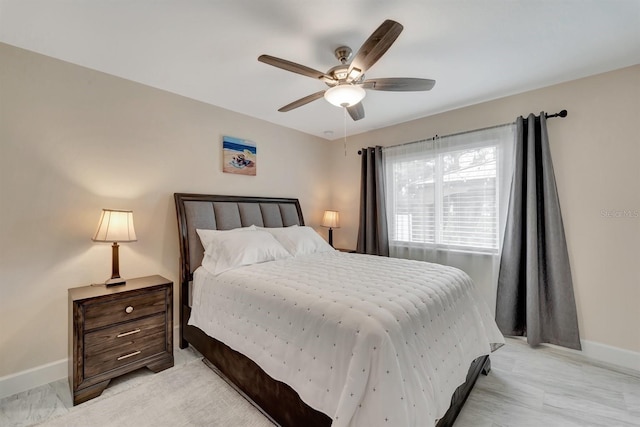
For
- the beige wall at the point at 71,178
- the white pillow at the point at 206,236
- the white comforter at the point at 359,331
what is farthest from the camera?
the white pillow at the point at 206,236

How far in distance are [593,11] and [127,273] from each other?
3965mm

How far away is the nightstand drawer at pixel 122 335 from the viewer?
6.19 ft

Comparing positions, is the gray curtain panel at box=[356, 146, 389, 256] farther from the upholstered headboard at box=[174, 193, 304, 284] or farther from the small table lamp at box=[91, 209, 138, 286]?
the small table lamp at box=[91, 209, 138, 286]

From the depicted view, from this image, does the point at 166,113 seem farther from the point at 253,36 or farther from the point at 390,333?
the point at 390,333

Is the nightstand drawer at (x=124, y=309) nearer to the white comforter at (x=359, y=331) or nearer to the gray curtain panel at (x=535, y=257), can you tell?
the white comforter at (x=359, y=331)

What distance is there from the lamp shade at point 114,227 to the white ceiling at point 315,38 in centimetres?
125

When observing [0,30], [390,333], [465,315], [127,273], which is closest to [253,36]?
[0,30]

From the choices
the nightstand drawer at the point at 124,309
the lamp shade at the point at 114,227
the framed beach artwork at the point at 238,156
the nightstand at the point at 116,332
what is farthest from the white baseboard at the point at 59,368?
the framed beach artwork at the point at 238,156

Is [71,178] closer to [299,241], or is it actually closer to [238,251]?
[238,251]

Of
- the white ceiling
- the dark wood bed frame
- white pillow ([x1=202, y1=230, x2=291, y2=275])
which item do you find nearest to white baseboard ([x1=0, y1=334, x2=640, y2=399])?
the dark wood bed frame

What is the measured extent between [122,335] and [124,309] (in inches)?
7.7

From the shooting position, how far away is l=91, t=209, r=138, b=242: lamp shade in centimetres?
206

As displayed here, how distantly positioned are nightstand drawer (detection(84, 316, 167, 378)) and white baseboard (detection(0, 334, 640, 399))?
505mm

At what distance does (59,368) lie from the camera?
2102 millimetres
